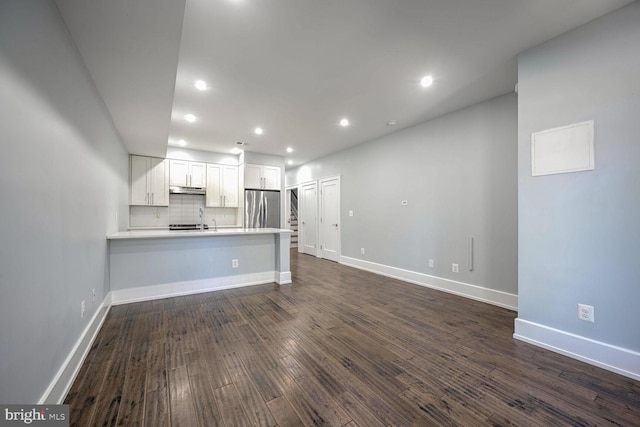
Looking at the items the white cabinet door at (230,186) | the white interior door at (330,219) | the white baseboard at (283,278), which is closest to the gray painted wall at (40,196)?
the white baseboard at (283,278)

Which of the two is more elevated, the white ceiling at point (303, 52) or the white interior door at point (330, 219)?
the white ceiling at point (303, 52)

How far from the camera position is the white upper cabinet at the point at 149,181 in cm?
523

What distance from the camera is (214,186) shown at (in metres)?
6.04

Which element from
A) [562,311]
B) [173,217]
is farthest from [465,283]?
[173,217]

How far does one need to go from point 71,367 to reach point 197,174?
15.4 ft

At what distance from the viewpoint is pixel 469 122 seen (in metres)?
3.55

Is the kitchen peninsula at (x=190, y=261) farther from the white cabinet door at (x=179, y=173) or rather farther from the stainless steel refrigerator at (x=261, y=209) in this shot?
the white cabinet door at (x=179, y=173)

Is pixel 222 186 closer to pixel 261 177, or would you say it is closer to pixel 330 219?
pixel 261 177

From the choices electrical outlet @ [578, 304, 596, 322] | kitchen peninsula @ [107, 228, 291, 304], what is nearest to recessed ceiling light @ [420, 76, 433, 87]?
electrical outlet @ [578, 304, 596, 322]

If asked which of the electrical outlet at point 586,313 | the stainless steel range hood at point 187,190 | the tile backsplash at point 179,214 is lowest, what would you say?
the electrical outlet at point 586,313

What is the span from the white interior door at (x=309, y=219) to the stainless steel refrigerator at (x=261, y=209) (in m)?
1.13

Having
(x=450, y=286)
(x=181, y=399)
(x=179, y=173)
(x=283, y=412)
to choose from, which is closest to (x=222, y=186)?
(x=179, y=173)

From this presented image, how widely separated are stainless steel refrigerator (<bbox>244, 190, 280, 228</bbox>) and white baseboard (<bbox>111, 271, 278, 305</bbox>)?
2.09 metres

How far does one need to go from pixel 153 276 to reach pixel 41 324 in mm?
2161
